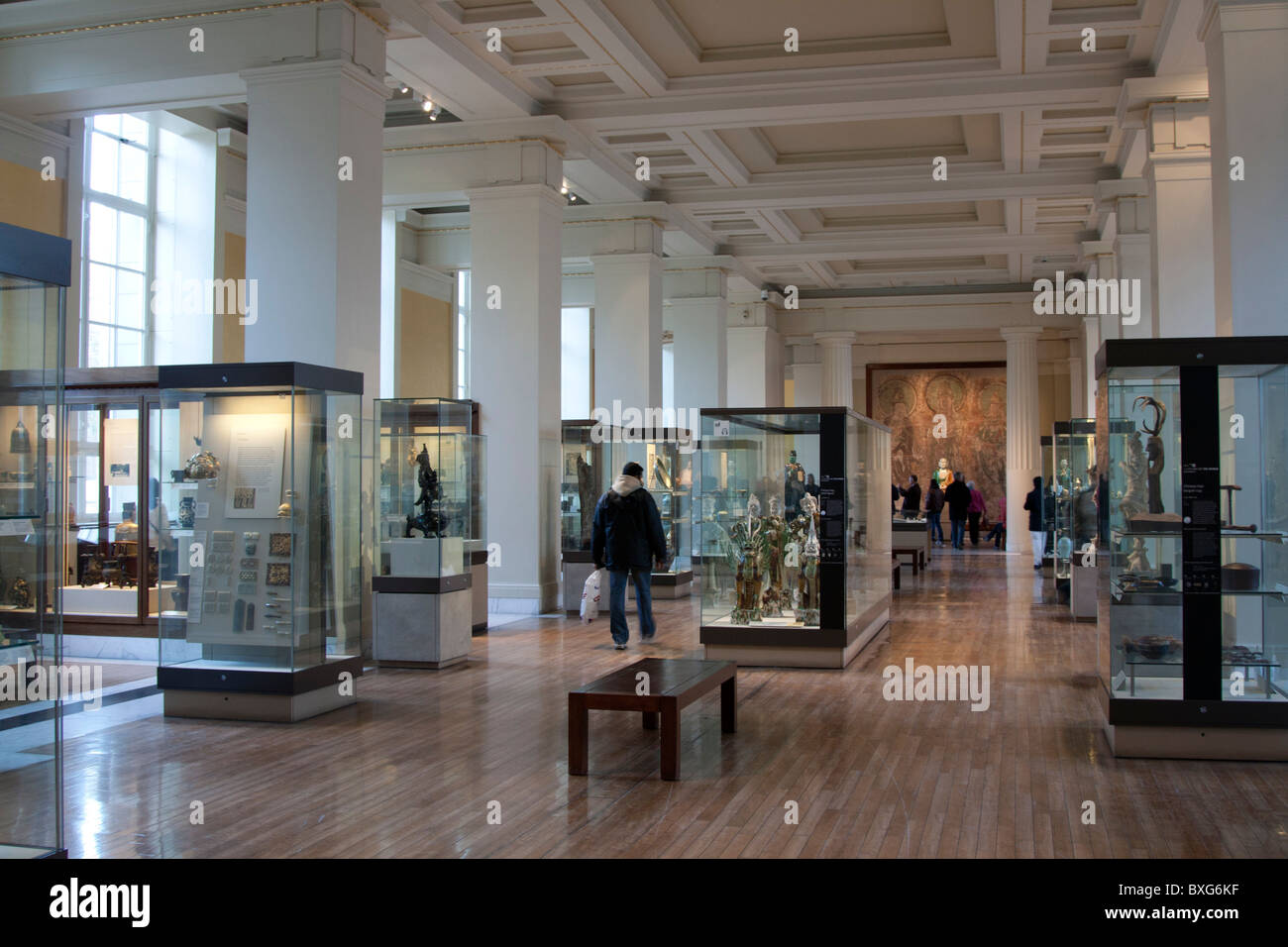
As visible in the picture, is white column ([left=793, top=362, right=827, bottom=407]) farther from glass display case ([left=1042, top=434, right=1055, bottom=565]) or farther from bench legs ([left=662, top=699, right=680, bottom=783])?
bench legs ([left=662, top=699, right=680, bottom=783])

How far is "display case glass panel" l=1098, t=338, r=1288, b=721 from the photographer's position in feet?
23.6

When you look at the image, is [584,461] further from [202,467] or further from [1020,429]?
[1020,429]

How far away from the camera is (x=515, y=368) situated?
14781 mm

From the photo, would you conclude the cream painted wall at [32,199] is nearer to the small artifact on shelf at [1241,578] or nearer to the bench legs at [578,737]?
the bench legs at [578,737]

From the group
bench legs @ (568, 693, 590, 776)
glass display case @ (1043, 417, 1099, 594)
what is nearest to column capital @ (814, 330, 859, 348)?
glass display case @ (1043, 417, 1099, 594)

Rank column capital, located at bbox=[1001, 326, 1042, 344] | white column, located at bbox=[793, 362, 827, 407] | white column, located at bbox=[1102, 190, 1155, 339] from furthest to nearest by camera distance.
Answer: white column, located at bbox=[793, 362, 827, 407], column capital, located at bbox=[1001, 326, 1042, 344], white column, located at bbox=[1102, 190, 1155, 339]

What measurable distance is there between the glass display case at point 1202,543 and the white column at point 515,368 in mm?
8646

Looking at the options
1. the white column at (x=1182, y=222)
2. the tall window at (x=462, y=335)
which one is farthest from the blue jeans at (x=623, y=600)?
the tall window at (x=462, y=335)

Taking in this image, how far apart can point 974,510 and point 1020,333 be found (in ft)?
20.5

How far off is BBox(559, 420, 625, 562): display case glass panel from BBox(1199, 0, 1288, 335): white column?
28.8ft

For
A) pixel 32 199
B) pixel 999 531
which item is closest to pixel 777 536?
pixel 32 199

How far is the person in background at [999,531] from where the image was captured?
106 ft
